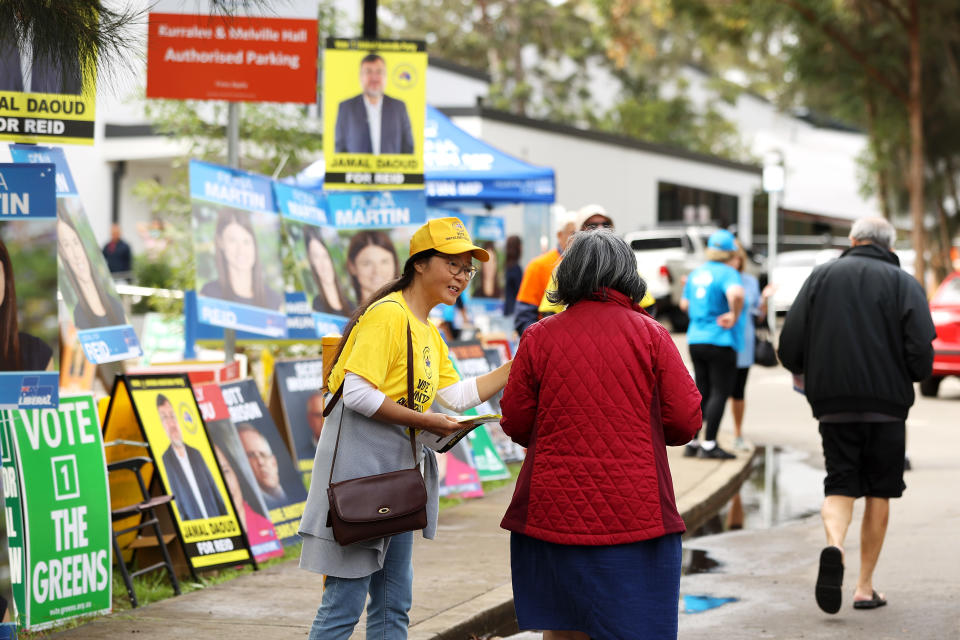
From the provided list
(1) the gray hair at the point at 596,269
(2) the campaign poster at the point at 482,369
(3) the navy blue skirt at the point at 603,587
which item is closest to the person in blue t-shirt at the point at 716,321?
(2) the campaign poster at the point at 482,369

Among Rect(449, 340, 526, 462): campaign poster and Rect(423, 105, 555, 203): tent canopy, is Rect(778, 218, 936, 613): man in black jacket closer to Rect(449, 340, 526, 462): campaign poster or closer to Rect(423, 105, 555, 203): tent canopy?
Rect(449, 340, 526, 462): campaign poster

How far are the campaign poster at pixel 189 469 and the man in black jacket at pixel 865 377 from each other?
10.5 feet

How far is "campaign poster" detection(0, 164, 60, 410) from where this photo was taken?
568 cm

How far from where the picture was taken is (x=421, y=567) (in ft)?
26.1

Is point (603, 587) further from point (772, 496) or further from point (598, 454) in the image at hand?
point (772, 496)

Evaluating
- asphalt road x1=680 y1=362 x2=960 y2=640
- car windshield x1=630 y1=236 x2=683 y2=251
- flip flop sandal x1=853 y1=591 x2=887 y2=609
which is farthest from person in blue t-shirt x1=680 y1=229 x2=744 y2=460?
Answer: car windshield x1=630 y1=236 x2=683 y2=251

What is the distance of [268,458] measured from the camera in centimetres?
864

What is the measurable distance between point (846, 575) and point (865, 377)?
5.42ft

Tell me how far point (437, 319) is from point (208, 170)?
4.55 meters

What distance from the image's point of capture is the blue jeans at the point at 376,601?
15.6 ft

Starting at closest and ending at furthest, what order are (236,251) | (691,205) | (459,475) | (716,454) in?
(236,251)
(459,475)
(716,454)
(691,205)

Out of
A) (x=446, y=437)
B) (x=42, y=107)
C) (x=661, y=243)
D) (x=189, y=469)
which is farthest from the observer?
(x=661, y=243)

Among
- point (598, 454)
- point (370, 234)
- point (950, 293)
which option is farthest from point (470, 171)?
point (598, 454)

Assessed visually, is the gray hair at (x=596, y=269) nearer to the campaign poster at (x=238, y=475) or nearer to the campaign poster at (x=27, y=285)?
the campaign poster at (x=27, y=285)
